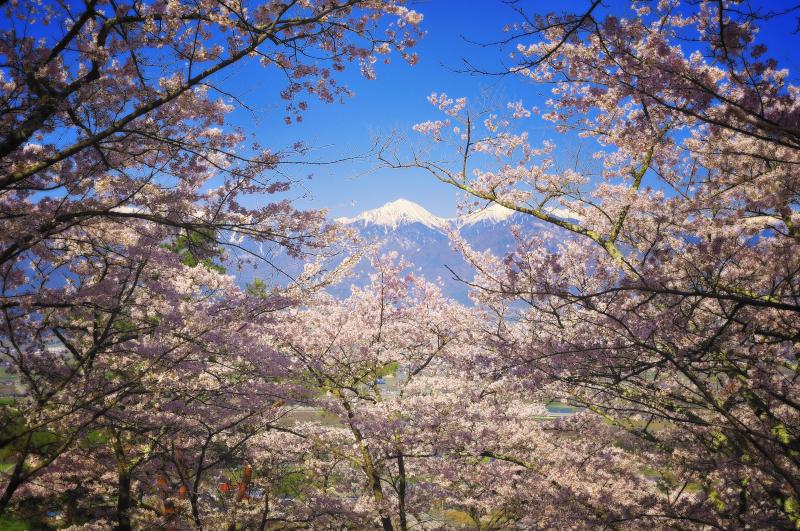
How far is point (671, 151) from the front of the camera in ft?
22.4

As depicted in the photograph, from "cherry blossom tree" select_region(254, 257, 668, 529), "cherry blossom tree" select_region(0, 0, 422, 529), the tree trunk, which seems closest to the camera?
"cherry blossom tree" select_region(0, 0, 422, 529)

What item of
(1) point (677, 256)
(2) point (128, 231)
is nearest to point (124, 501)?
(2) point (128, 231)

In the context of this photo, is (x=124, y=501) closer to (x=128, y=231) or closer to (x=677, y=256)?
(x=128, y=231)

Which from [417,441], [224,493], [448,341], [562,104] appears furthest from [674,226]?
[224,493]

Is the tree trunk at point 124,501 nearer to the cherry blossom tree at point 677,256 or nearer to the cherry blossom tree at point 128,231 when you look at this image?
the cherry blossom tree at point 128,231

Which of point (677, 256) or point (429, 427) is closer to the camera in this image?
point (677, 256)

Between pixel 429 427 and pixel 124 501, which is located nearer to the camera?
pixel 124 501

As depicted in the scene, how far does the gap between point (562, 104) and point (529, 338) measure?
3.65 metres

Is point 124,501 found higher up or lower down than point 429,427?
lower down

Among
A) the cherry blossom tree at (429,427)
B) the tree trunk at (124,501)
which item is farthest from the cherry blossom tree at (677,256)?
the tree trunk at (124,501)

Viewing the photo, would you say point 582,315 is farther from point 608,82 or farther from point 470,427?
point 470,427

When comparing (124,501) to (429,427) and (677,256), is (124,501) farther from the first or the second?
(677,256)

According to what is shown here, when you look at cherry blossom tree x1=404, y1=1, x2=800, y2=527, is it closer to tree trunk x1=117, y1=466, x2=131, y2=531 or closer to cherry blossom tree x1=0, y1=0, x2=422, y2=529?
cherry blossom tree x1=0, y1=0, x2=422, y2=529

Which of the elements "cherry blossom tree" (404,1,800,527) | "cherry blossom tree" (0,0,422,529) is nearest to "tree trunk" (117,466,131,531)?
"cherry blossom tree" (0,0,422,529)
